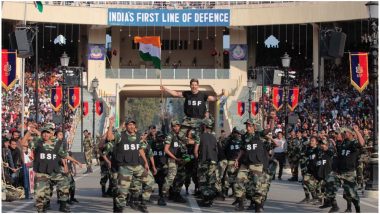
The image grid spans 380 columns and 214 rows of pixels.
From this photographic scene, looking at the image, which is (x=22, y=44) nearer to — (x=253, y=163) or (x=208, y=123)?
(x=208, y=123)

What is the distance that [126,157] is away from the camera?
52.6 feet

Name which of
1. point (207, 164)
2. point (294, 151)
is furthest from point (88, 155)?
point (207, 164)

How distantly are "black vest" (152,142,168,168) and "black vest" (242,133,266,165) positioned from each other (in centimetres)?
268

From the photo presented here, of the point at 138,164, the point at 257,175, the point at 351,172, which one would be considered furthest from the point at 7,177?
the point at 351,172

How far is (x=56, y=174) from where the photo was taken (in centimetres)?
1656

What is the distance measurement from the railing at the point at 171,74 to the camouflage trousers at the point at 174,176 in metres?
41.4

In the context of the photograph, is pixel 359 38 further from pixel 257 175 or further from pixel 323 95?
pixel 257 175

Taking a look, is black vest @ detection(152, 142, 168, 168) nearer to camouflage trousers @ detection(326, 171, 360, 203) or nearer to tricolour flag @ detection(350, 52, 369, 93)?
camouflage trousers @ detection(326, 171, 360, 203)

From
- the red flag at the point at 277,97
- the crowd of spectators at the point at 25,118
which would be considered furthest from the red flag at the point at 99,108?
the red flag at the point at 277,97

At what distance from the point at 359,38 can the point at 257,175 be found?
48982mm

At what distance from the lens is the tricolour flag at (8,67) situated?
2362 centimetres

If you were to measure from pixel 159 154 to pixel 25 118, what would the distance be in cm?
2826

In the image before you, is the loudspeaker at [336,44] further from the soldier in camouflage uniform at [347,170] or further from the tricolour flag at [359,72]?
the tricolour flag at [359,72]

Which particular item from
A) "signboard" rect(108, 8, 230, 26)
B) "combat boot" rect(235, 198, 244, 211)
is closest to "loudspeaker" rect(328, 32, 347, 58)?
"combat boot" rect(235, 198, 244, 211)
